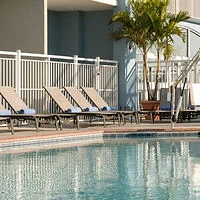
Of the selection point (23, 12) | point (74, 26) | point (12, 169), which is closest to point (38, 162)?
point (12, 169)

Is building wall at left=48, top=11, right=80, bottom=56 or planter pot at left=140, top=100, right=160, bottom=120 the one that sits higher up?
building wall at left=48, top=11, right=80, bottom=56

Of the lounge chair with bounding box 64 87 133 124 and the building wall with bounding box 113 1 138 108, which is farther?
the building wall with bounding box 113 1 138 108

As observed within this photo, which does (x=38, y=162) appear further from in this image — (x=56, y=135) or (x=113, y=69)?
(x=113, y=69)

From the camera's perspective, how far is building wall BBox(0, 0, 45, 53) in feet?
64.1

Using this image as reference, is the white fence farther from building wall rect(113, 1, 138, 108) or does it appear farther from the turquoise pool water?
the turquoise pool water

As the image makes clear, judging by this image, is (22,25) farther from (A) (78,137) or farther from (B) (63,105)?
(A) (78,137)

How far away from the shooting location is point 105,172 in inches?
381

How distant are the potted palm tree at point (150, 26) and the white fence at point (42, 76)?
4.34 ft

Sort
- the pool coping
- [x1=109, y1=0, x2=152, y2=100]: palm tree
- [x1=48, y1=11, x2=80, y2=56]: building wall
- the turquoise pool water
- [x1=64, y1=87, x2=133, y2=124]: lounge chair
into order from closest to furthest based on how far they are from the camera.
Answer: the turquoise pool water → the pool coping → [x1=64, y1=87, x2=133, y2=124]: lounge chair → [x1=109, y1=0, x2=152, y2=100]: palm tree → [x1=48, y1=11, x2=80, y2=56]: building wall

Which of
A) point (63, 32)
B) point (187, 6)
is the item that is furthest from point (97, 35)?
point (187, 6)

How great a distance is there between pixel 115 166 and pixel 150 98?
417 inches

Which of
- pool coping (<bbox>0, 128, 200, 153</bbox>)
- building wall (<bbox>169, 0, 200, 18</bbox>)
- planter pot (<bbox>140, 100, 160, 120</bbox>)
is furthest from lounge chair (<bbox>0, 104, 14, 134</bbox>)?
building wall (<bbox>169, 0, 200, 18</bbox>)

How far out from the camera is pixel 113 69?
21.8m

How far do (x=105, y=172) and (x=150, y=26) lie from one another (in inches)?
453
